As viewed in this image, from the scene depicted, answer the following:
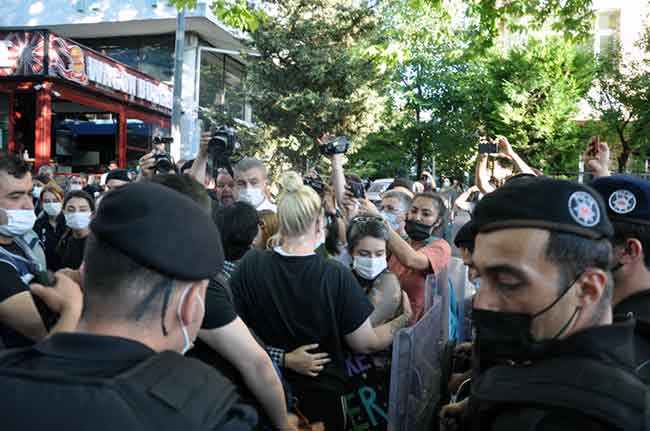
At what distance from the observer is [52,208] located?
6078 millimetres

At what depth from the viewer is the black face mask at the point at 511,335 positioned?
4.53ft

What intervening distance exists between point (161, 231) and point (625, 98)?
19008mm

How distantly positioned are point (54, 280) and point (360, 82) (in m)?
15.8

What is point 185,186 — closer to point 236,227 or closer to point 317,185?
point 236,227

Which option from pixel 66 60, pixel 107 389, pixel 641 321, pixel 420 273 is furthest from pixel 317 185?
pixel 66 60

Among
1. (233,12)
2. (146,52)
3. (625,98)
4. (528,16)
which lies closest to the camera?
(233,12)

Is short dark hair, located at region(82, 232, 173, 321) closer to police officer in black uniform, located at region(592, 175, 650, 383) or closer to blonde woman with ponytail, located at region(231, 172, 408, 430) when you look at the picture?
blonde woman with ponytail, located at region(231, 172, 408, 430)

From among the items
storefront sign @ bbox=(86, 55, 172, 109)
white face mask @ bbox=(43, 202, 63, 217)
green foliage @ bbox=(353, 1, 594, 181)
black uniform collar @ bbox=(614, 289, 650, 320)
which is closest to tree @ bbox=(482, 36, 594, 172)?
green foliage @ bbox=(353, 1, 594, 181)

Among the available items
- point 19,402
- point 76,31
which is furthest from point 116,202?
point 76,31

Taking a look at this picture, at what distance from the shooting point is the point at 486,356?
1635mm

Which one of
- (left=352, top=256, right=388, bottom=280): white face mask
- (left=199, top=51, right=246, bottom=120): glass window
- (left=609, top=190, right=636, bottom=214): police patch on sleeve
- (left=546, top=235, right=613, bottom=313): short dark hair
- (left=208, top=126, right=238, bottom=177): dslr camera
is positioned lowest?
(left=352, top=256, right=388, bottom=280): white face mask

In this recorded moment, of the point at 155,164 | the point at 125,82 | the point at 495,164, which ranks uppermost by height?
the point at 125,82

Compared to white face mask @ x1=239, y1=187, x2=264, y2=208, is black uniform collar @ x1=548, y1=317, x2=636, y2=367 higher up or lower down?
lower down

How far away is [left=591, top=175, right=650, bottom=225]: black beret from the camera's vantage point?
78.8 inches
